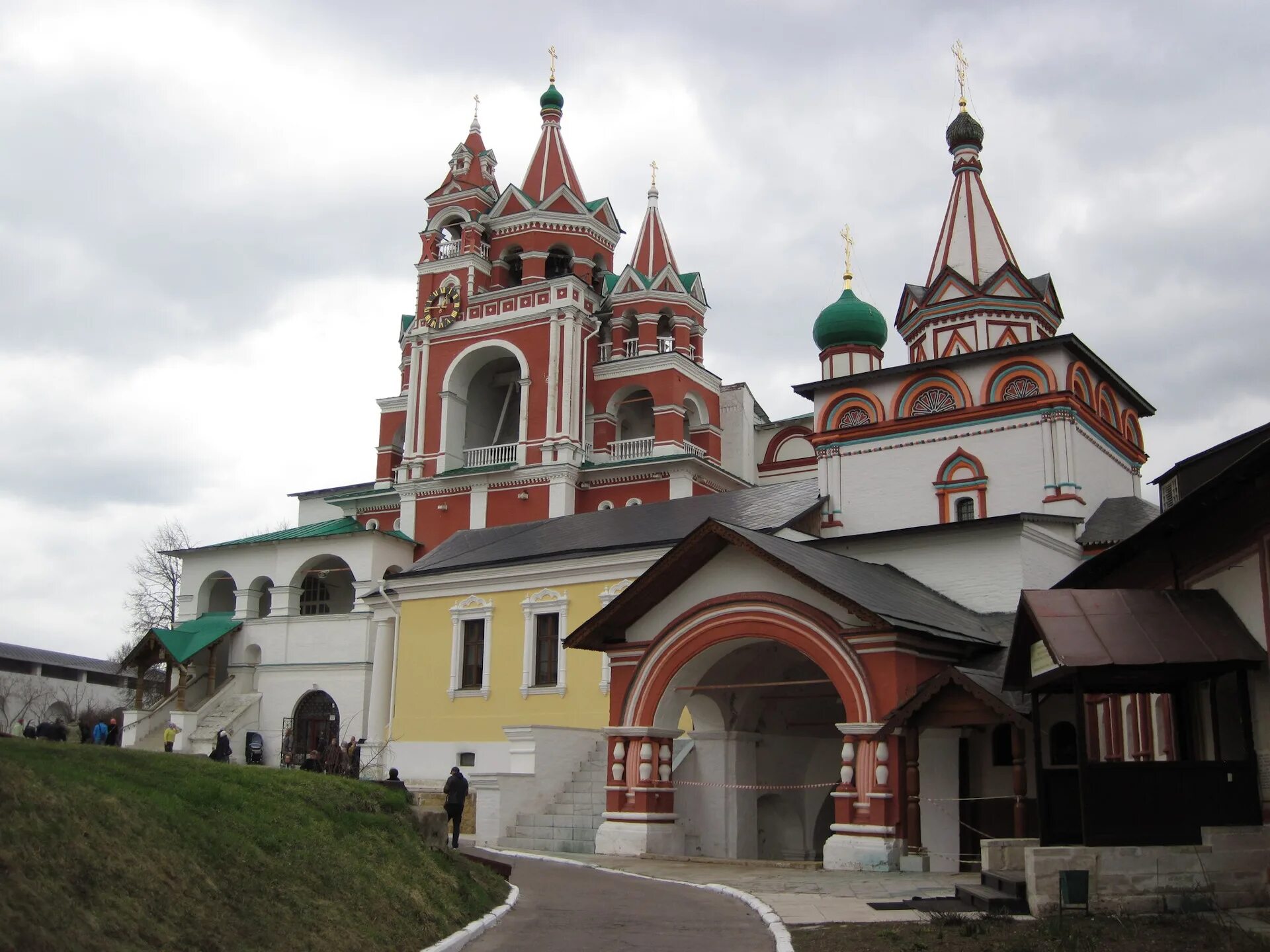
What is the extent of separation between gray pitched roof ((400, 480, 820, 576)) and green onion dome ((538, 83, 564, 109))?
20.1 m

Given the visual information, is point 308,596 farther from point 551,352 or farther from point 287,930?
point 287,930

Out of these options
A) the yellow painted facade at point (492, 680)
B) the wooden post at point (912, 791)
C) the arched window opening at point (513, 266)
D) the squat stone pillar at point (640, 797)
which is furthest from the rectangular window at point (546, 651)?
the arched window opening at point (513, 266)

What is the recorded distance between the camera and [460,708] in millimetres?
28297

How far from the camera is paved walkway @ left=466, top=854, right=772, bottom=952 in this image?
10.0 meters

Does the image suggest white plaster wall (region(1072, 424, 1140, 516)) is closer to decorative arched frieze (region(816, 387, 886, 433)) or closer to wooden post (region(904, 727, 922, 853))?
decorative arched frieze (region(816, 387, 886, 433))

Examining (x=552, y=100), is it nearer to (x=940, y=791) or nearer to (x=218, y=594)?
(x=218, y=594)

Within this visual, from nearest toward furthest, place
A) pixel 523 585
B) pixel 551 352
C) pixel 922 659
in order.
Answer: pixel 922 659, pixel 523 585, pixel 551 352

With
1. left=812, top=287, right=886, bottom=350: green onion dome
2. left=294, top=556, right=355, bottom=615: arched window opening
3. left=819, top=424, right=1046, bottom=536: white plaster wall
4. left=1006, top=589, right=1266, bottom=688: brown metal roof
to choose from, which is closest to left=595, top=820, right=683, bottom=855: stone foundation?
left=819, top=424, right=1046, bottom=536: white plaster wall

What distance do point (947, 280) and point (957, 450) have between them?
4868 mm

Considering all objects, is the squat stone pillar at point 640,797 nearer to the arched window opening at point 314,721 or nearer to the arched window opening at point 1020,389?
the arched window opening at point 1020,389

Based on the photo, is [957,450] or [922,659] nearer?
[922,659]

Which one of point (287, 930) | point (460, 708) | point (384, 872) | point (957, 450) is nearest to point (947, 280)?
point (957, 450)

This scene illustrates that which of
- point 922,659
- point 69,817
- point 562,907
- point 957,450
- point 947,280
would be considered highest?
point 947,280

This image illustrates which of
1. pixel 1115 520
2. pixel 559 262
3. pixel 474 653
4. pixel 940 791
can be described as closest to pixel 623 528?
pixel 474 653
